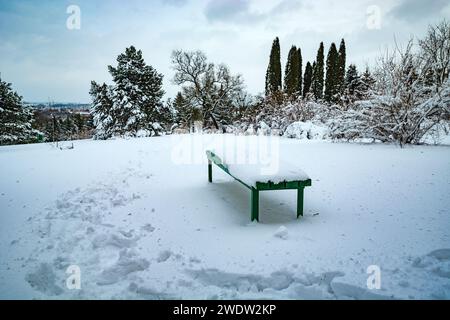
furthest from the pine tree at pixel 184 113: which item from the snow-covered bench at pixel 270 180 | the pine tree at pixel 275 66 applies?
the snow-covered bench at pixel 270 180

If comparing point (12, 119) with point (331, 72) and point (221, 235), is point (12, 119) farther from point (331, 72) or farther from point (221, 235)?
point (331, 72)

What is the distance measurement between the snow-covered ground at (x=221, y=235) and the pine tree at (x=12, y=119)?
19.5 meters

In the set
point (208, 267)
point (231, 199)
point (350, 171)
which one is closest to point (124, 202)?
point (231, 199)

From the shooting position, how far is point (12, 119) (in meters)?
22.5

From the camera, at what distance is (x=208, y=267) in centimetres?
279

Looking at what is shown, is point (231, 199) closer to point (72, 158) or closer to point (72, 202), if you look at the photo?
point (72, 202)

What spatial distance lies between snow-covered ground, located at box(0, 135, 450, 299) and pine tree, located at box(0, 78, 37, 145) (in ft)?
64.0

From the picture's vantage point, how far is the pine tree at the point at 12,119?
21609 millimetres

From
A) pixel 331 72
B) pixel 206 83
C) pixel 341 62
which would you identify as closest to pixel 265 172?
pixel 206 83

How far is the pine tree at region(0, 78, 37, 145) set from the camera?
21.6 metres

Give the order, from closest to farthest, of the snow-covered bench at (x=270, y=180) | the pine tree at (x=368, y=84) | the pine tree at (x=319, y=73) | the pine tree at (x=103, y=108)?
the snow-covered bench at (x=270, y=180) < the pine tree at (x=368, y=84) < the pine tree at (x=103, y=108) < the pine tree at (x=319, y=73)

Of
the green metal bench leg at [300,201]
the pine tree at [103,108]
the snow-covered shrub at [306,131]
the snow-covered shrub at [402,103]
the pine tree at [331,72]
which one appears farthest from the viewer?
the pine tree at [331,72]

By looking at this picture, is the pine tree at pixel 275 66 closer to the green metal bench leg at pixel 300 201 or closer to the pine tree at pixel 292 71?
the pine tree at pixel 292 71

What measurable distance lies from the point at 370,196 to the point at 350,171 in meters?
1.49
